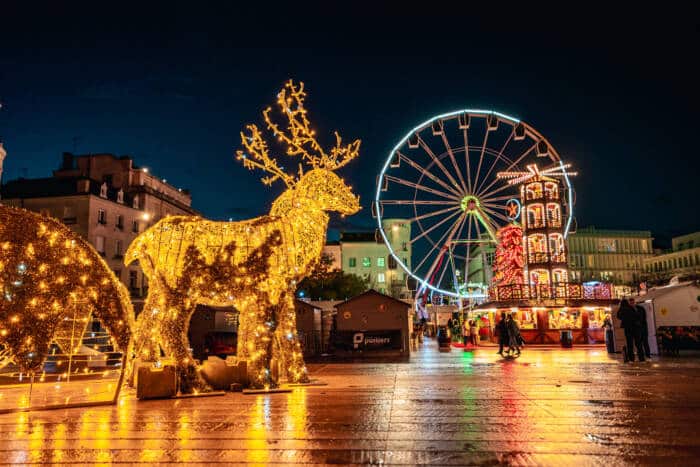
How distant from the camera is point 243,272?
380 inches

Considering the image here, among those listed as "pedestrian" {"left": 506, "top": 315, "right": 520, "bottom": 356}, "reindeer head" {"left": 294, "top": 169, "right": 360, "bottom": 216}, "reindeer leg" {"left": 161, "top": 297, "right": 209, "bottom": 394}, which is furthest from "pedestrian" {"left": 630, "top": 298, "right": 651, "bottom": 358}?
"reindeer leg" {"left": 161, "top": 297, "right": 209, "bottom": 394}

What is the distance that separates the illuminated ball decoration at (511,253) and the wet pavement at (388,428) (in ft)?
88.8

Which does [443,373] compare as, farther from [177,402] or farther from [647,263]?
[647,263]

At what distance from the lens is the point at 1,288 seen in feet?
21.2

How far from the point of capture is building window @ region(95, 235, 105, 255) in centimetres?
3785

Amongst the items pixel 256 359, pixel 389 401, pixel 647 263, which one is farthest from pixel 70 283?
pixel 647 263

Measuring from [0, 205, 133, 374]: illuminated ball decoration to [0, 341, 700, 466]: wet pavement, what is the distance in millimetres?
996

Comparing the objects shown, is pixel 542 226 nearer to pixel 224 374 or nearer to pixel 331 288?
pixel 331 288

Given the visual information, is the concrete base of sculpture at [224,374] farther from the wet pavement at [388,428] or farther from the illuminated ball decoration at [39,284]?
the illuminated ball decoration at [39,284]

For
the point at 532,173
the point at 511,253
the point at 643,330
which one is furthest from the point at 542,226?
the point at 643,330

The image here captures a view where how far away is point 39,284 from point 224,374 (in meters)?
3.74

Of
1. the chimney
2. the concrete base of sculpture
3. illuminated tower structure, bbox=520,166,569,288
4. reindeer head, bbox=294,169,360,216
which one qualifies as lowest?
the concrete base of sculpture

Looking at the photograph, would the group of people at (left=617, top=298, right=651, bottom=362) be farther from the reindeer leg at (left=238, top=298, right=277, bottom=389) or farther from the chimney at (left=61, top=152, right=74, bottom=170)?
the chimney at (left=61, top=152, right=74, bottom=170)

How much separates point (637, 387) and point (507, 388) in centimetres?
214
